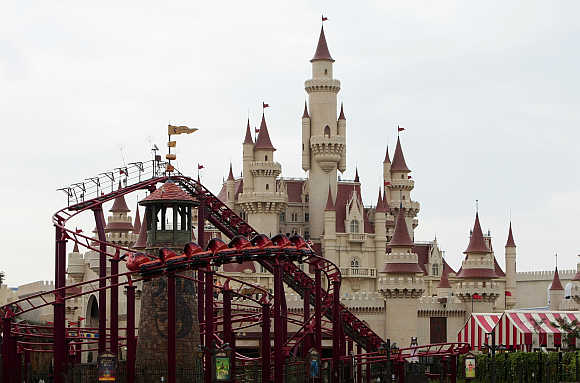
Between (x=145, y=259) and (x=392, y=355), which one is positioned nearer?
(x=145, y=259)

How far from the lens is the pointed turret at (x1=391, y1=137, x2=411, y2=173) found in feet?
289

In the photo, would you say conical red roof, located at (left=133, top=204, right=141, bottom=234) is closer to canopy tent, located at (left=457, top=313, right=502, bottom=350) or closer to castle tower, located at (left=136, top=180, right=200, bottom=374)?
canopy tent, located at (left=457, top=313, right=502, bottom=350)

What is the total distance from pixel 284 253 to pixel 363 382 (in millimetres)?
14446

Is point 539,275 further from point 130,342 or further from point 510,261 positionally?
point 130,342

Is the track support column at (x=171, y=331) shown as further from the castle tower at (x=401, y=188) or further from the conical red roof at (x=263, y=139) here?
the castle tower at (x=401, y=188)

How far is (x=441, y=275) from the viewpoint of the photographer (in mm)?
84938

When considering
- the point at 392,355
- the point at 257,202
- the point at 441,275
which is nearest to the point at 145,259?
the point at 392,355

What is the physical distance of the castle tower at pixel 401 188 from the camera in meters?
87.8

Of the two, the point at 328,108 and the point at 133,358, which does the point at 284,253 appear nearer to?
the point at 133,358

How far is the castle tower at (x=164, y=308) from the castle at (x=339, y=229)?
101ft

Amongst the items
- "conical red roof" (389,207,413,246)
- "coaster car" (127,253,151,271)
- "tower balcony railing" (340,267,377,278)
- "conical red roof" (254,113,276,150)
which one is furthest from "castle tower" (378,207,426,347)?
"coaster car" (127,253,151,271)

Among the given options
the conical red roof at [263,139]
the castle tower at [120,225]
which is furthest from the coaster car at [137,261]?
the conical red roof at [263,139]

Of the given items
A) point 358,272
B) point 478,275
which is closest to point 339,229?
point 358,272

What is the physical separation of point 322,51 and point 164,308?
50.2 meters
